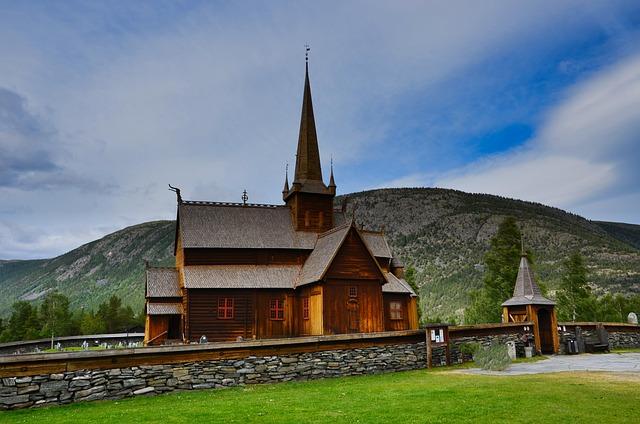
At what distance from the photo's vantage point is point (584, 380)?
17531 mm

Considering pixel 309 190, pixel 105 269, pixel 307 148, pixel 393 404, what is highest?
pixel 105 269

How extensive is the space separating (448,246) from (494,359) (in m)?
87.3

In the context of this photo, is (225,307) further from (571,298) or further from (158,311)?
(571,298)

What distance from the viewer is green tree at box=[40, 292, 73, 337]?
5930cm

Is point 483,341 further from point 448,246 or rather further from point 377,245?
point 448,246

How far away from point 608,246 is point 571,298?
46590 mm

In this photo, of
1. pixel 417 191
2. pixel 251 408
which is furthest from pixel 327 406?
pixel 417 191

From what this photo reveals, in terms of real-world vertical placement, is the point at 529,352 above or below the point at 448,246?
below

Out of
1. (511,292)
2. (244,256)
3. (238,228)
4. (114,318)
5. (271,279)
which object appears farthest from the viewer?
(114,318)

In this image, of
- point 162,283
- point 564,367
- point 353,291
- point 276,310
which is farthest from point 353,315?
point 162,283

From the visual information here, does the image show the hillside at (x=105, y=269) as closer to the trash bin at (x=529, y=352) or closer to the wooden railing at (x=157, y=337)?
the wooden railing at (x=157, y=337)

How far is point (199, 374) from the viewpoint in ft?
59.2

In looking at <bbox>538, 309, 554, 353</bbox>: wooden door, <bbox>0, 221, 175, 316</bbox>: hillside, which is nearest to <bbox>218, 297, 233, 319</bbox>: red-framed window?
<bbox>538, 309, 554, 353</bbox>: wooden door

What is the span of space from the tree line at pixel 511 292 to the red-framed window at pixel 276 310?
2282cm
